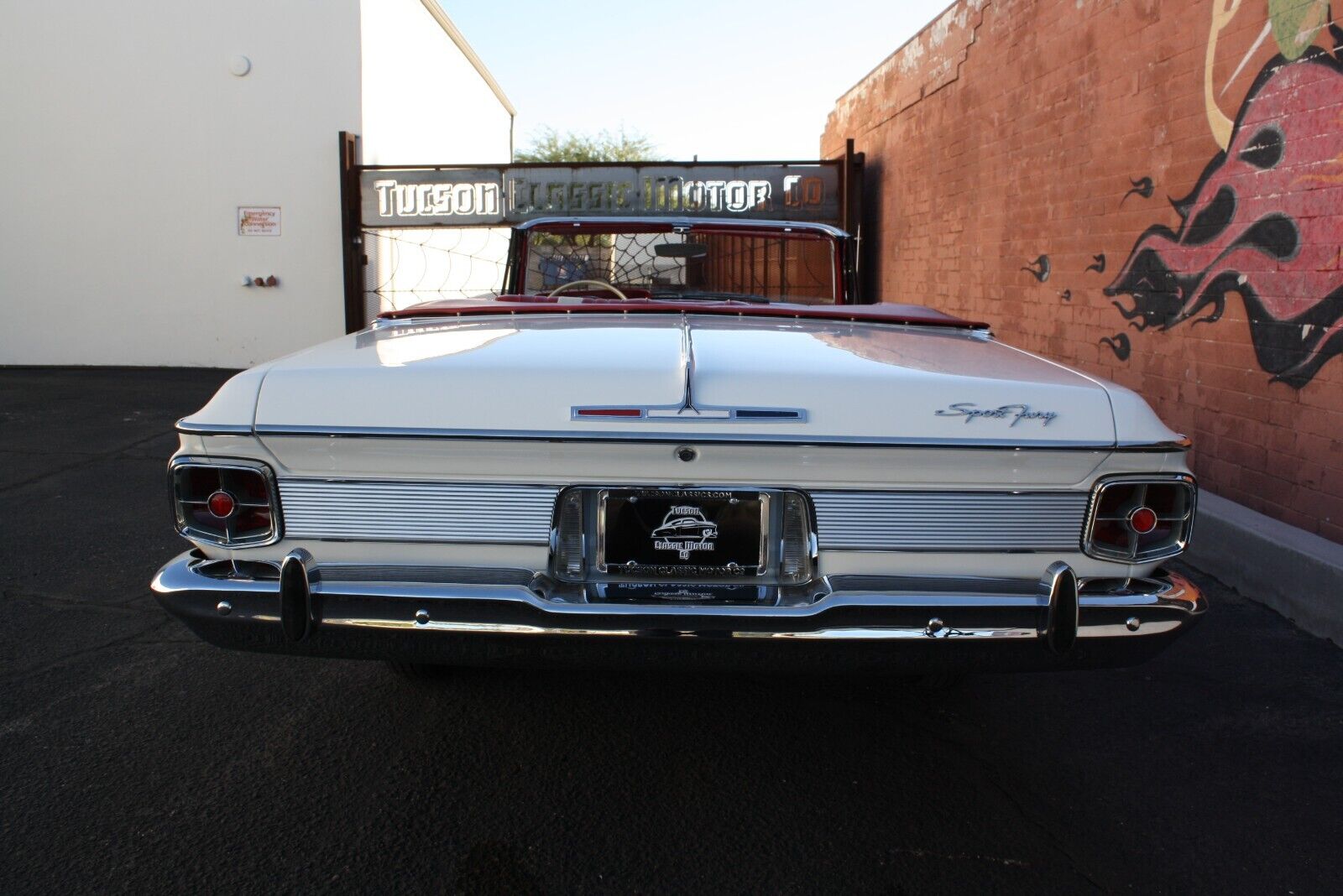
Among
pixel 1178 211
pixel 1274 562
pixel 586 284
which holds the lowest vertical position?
pixel 1274 562

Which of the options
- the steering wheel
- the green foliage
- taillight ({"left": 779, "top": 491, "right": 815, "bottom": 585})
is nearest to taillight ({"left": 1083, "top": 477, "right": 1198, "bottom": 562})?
taillight ({"left": 779, "top": 491, "right": 815, "bottom": 585})

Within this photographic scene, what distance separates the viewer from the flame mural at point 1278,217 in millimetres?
4160

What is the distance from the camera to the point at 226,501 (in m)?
2.32

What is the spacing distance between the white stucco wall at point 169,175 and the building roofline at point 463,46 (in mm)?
3495

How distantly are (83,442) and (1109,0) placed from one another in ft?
24.0

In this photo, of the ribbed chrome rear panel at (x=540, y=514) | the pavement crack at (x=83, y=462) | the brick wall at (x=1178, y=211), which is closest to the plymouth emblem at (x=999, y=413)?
the ribbed chrome rear panel at (x=540, y=514)

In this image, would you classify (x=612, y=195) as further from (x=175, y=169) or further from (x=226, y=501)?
(x=226, y=501)

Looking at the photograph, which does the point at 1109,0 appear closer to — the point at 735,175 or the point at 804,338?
the point at 804,338

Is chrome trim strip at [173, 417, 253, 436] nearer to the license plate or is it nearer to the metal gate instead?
the license plate

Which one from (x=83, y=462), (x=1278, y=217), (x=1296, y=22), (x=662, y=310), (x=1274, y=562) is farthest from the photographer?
(x=83, y=462)

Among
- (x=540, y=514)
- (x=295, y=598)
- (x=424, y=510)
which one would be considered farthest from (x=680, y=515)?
(x=295, y=598)

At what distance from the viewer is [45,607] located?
3941 millimetres

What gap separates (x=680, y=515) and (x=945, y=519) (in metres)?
0.57

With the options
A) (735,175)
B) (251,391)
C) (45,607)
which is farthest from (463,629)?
(735,175)
